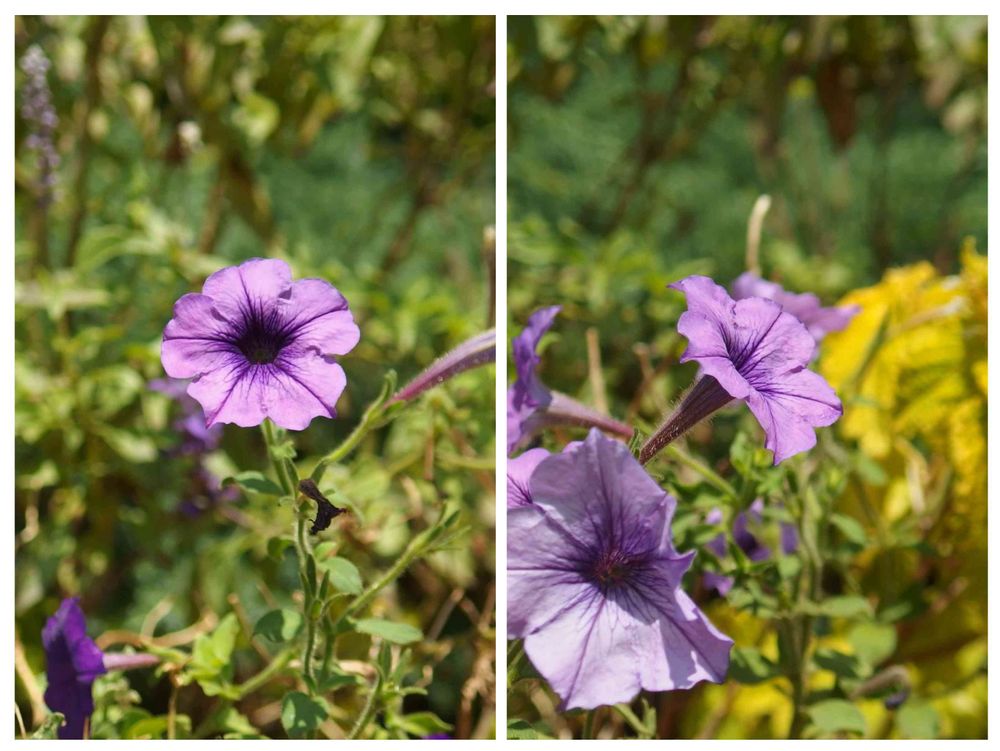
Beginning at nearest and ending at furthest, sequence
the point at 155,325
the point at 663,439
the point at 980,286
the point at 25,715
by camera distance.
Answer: the point at 663,439 → the point at 25,715 → the point at 980,286 → the point at 155,325

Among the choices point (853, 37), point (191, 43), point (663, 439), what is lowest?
point (663, 439)

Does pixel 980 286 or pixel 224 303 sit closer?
pixel 224 303

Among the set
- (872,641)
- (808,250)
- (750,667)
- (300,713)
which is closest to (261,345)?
(300,713)

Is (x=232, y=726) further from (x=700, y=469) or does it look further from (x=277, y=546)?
(x=700, y=469)

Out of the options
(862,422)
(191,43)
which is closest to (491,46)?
(191,43)

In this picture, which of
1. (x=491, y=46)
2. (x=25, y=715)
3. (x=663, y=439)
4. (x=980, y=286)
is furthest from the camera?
(x=491, y=46)

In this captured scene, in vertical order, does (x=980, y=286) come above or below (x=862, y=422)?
above

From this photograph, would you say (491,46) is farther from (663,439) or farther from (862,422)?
(663,439)

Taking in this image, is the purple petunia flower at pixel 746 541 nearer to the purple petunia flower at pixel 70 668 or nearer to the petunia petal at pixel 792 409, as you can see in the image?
the petunia petal at pixel 792 409
